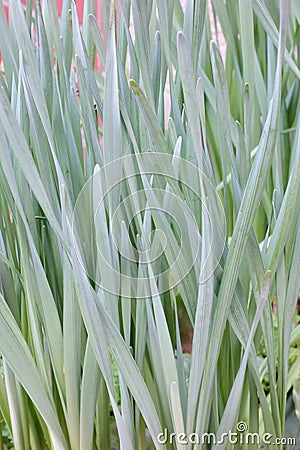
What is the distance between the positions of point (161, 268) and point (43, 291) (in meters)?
0.07

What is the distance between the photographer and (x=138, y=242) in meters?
0.31

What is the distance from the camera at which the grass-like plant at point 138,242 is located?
0.29m

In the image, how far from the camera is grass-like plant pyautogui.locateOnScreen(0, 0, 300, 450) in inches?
11.3

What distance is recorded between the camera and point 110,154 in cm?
30

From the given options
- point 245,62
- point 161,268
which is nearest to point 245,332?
point 161,268

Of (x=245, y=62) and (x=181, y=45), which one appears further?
(x=245, y=62)

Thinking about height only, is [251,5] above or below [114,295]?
above

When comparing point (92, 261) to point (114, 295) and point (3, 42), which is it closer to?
point (114, 295)

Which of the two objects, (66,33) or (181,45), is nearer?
(181,45)

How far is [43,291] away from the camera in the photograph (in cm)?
33

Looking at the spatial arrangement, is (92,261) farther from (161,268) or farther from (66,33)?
(66,33)

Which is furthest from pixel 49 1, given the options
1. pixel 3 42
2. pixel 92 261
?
pixel 92 261

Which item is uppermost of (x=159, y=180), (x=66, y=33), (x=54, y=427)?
(x=66, y=33)

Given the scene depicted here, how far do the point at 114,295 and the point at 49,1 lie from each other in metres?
0.18
